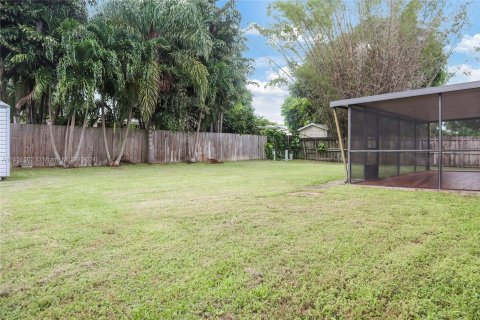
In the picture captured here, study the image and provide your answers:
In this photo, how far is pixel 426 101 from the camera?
6160 millimetres

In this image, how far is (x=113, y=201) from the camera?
420cm

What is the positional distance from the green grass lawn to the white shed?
3.03 m

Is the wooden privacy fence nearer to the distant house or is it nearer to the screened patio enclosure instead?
the distant house

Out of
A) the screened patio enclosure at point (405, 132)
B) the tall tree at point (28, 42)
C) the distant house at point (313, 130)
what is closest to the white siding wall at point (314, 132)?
the distant house at point (313, 130)

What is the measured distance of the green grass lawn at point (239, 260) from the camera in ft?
5.39

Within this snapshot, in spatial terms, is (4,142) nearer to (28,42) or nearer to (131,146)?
(28,42)

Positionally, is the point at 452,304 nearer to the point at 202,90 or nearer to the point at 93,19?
the point at 202,90

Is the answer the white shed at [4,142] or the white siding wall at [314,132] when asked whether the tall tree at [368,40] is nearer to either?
the white siding wall at [314,132]

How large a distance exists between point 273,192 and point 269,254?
8.85 feet

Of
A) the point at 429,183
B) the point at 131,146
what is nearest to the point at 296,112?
the point at 131,146

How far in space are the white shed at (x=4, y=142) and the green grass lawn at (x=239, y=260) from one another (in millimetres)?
3032

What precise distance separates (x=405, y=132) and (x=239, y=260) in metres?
7.22

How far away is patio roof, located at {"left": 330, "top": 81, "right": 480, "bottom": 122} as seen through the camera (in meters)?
5.18

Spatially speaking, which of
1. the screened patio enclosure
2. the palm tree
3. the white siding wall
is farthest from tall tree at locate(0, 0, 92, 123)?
the white siding wall
